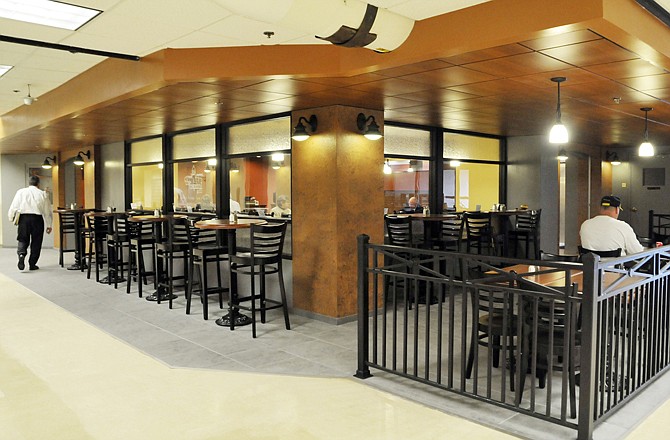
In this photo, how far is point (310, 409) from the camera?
11.6 ft

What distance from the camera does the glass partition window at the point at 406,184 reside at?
760cm

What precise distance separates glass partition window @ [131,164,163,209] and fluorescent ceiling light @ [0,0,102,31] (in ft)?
16.5

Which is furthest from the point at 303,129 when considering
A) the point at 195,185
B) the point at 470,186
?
the point at 470,186

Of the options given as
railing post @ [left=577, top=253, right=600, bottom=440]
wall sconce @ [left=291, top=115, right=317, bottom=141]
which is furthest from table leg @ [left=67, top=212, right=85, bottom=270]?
railing post @ [left=577, top=253, right=600, bottom=440]

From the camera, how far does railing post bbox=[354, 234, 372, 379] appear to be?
400cm

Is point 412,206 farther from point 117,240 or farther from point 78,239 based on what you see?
point 78,239

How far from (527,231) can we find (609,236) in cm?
385

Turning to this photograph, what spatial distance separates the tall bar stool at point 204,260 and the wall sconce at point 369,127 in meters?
2.00

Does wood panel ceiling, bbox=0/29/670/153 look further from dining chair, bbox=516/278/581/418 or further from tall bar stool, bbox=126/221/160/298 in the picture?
dining chair, bbox=516/278/581/418

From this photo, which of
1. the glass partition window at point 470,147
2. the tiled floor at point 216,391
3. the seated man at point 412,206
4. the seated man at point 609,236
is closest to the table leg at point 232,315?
the tiled floor at point 216,391

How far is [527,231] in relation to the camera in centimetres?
867

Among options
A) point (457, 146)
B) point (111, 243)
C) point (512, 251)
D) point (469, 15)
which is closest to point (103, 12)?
point (469, 15)

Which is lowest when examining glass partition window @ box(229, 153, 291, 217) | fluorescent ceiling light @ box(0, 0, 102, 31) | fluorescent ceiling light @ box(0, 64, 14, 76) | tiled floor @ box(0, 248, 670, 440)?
tiled floor @ box(0, 248, 670, 440)

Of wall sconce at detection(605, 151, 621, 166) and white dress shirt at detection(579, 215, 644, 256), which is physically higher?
wall sconce at detection(605, 151, 621, 166)
